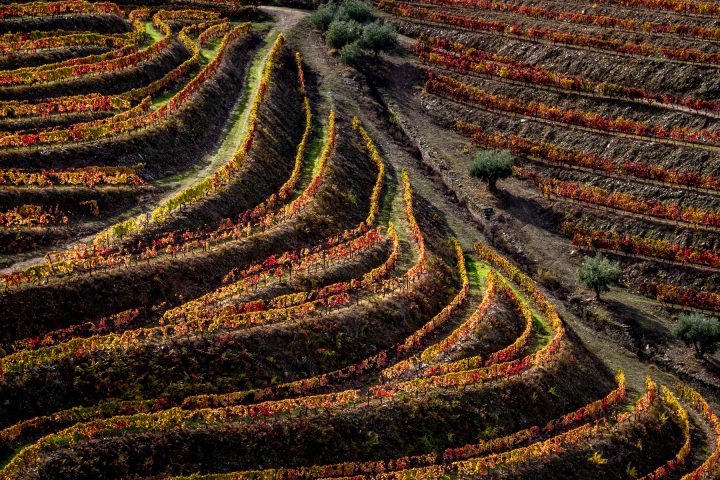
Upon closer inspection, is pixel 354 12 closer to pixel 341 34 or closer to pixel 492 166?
pixel 341 34

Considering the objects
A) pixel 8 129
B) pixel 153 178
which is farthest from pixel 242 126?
pixel 8 129

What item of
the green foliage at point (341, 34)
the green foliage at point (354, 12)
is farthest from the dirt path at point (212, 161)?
the green foliage at point (354, 12)

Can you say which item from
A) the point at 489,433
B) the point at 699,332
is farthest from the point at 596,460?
the point at 699,332

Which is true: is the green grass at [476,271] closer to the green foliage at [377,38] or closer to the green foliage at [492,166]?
the green foliage at [492,166]

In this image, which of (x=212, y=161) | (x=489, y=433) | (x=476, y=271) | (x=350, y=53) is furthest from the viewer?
(x=350, y=53)

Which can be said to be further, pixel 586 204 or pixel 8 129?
pixel 586 204

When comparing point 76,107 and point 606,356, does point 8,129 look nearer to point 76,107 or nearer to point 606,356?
point 76,107
